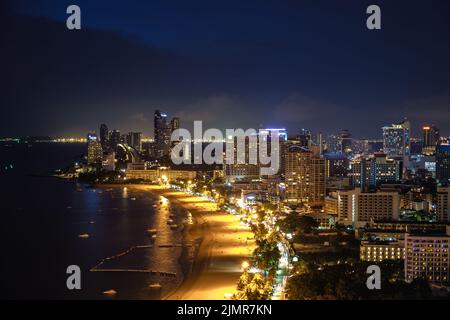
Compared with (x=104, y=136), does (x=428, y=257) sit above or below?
below

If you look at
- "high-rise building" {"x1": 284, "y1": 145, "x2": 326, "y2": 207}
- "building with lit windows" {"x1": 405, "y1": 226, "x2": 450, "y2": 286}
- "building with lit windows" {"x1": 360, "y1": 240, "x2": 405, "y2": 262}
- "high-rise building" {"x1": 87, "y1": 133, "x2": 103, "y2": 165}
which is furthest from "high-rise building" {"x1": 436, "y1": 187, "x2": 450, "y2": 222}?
"high-rise building" {"x1": 87, "y1": 133, "x2": 103, "y2": 165}

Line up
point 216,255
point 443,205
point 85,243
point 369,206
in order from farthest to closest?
point 369,206 → point 443,205 → point 85,243 → point 216,255

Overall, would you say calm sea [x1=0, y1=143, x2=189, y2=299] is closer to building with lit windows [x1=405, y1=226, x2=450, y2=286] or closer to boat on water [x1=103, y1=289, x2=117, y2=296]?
boat on water [x1=103, y1=289, x2=117, y2=296]

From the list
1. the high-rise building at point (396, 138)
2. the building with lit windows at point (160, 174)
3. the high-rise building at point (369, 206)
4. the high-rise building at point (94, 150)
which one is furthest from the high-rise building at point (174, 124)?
the high-rise building at point (369, 206)

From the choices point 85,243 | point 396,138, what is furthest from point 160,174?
point 85,243

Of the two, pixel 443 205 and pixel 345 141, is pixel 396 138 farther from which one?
pixel 443 205

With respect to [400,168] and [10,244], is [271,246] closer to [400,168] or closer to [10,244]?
[10,244]

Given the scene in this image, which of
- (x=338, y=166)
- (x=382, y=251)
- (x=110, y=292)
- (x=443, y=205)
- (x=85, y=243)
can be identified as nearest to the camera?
(x=110, y=292)
